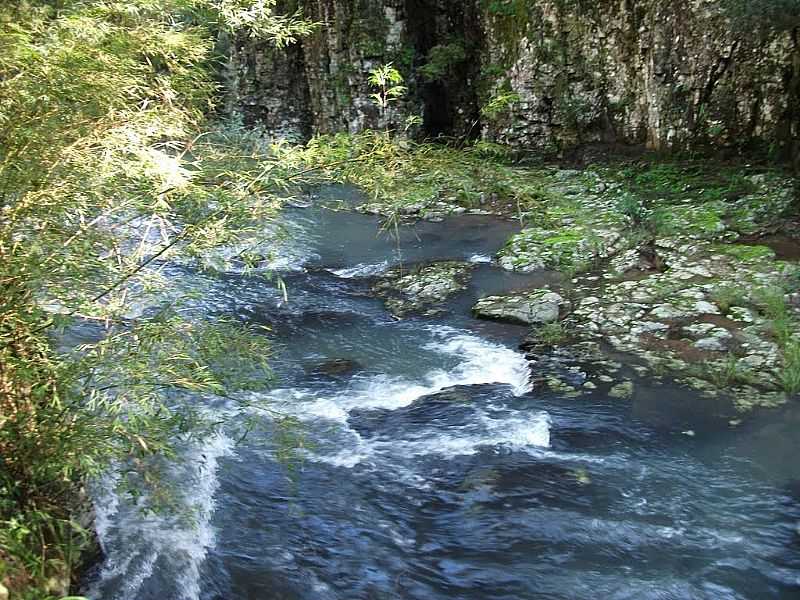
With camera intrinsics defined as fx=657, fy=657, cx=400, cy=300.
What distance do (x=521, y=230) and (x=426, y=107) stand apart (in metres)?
6.68

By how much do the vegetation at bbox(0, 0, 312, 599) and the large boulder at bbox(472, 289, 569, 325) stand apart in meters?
4.38

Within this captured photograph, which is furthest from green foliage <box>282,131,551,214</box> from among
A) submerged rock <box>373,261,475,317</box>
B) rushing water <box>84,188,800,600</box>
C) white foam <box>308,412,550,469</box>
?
submerged rock <box>373,261,475,317</box>

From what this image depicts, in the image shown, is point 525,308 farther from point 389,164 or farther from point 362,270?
point 389,164

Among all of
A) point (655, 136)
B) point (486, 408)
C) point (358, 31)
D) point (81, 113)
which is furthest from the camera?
point (358, 31)

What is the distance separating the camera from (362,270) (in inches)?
396

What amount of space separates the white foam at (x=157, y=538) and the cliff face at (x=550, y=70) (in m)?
3.55

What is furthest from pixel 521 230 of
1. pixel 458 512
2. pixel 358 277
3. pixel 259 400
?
pixel 458 512

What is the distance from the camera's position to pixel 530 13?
1319 cm

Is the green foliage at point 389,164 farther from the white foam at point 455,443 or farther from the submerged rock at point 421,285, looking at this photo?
the submerged rock at point 421,285

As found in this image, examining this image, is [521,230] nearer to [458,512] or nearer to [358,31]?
[458,512]

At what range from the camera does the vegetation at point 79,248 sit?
A: 3.08 metres

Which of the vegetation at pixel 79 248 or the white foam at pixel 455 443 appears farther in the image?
the white foam at pixel 455 443

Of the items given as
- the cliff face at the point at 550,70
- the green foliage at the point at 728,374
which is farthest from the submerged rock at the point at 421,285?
the green foliage at the point at 728,374

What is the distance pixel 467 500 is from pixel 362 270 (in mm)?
5616
